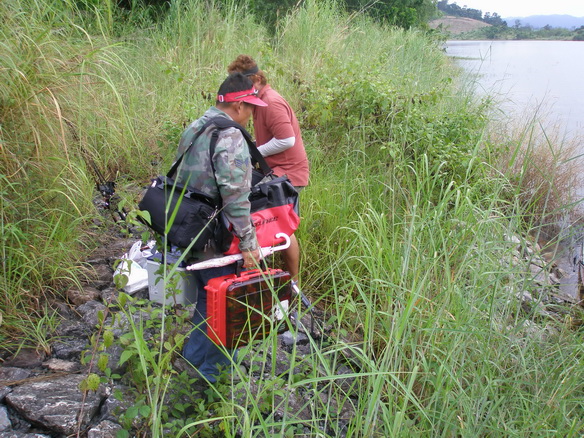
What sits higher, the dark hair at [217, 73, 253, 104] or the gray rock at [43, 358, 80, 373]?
the dark hair at [217, 73, 253, 104]

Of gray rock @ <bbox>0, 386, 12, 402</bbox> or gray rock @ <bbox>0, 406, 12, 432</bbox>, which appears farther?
gray rock @ <bbox>0, 386, 12, 402</bbox>

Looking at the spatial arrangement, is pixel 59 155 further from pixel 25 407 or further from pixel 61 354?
pixel 25 407

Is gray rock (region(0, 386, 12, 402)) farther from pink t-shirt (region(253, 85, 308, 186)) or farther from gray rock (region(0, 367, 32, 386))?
pink t-shirt (region(253, 85, 308, 186))

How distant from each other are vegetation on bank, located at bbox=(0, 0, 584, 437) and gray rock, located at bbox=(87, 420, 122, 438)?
12 centimetres

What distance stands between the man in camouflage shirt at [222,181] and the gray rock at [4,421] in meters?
0.91

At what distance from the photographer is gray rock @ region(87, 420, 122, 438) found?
226 cm

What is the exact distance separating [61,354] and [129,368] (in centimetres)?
49

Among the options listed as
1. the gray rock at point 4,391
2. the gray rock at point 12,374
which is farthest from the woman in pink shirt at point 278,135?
the gray rock at point 4,391

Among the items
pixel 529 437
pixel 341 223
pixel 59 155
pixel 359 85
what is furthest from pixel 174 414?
pixel 359 85

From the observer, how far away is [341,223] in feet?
14.1

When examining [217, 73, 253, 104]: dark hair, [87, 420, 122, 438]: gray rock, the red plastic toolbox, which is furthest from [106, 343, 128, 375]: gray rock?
[217, 73, 253, 104]: dark hair

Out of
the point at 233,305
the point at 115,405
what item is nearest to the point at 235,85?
the point at 233,305

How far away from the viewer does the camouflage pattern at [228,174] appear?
2605 millimetres

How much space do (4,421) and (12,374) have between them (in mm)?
334
